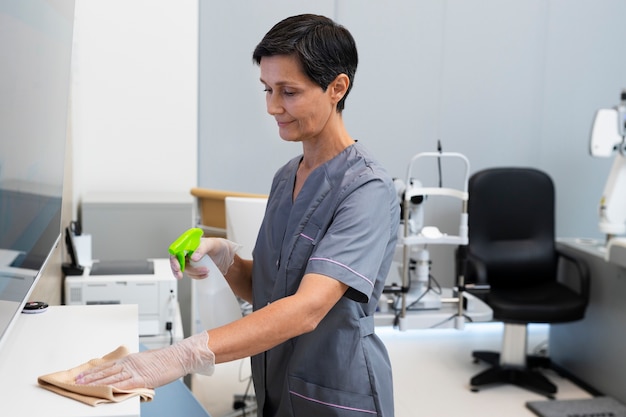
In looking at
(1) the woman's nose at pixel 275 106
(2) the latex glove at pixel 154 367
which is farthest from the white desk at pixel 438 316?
(2) the latex glove at pixel 154 367

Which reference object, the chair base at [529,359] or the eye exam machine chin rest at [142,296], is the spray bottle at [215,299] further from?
the chair base at [529,359]

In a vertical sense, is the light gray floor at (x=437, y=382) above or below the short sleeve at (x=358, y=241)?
below

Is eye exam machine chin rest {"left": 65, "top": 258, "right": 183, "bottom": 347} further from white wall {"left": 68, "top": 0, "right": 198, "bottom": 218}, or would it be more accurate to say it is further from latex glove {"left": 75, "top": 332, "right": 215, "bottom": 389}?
latex glove {"left": 75, "top": 332, "right": 215, "bottom": 389}

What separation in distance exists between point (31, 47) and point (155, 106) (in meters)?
2.72

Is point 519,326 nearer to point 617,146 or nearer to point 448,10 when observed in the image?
point 617,146

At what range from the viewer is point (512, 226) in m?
3.96

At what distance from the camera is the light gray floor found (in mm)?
3385

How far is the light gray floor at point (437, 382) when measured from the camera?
338 centimetres

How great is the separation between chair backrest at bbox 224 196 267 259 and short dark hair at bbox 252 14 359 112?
1.39 m

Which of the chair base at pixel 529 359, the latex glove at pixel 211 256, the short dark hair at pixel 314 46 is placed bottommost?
the chair base at pixel 529 359

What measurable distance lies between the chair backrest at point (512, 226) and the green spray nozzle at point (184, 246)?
256cm

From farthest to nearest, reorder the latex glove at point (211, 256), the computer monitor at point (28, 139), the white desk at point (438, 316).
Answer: the white desk at point (438, 316) < the latex glove at point (211, 256) < the computer monitor at point (28, 139)

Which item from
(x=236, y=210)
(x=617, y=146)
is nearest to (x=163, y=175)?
(x=236, y=210)

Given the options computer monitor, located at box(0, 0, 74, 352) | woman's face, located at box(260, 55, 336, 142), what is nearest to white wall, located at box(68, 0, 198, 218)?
computer monitor, located at box(0, 0, 74, 352)
